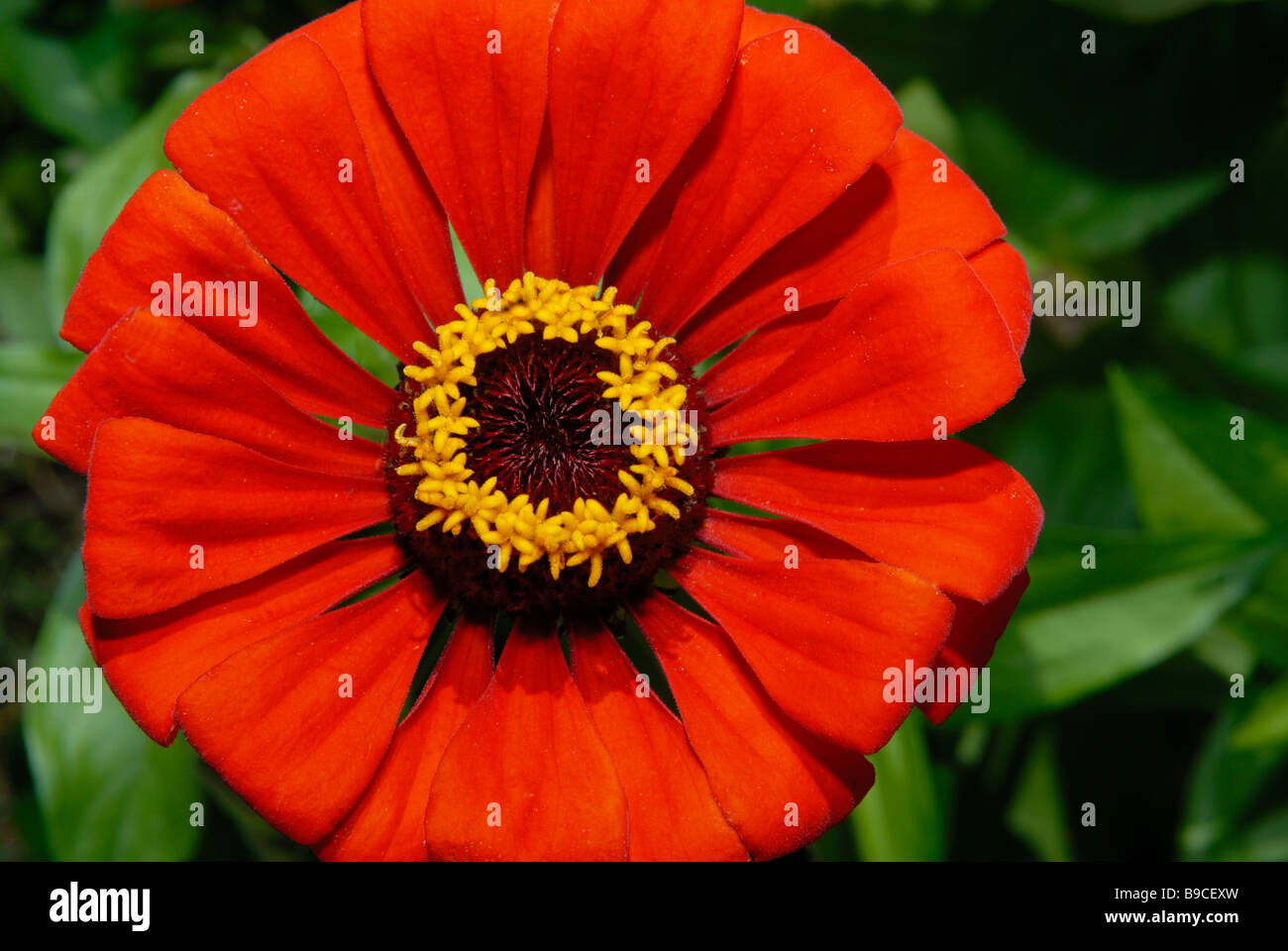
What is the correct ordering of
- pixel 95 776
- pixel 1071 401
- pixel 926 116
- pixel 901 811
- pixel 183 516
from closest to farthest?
pixel 183 516 < pixel 901 811 < pixel 95 776 < pixel 926 116 < pixel 1071 401

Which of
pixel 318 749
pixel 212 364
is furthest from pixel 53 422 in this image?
pixel 318 749

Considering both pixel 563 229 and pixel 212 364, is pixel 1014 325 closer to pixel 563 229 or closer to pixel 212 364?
pixel 563 229

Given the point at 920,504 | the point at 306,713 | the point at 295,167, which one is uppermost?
the point at 295,167

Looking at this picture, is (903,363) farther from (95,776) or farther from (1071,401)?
(95,776)

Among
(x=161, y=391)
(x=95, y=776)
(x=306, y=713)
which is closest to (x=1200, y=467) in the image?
(x=306, y=713)

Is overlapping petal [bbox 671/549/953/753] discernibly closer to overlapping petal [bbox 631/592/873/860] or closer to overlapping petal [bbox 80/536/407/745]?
overlapping petal [bbox 631/592/873/860]

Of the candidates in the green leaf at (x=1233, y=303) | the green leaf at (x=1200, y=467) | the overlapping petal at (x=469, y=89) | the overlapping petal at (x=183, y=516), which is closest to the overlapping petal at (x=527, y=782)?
the overlapping petal at (x=183, y=516)

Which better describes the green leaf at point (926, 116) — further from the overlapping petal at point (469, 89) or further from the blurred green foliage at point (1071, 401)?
the overlapping petal at point (469, 89)
